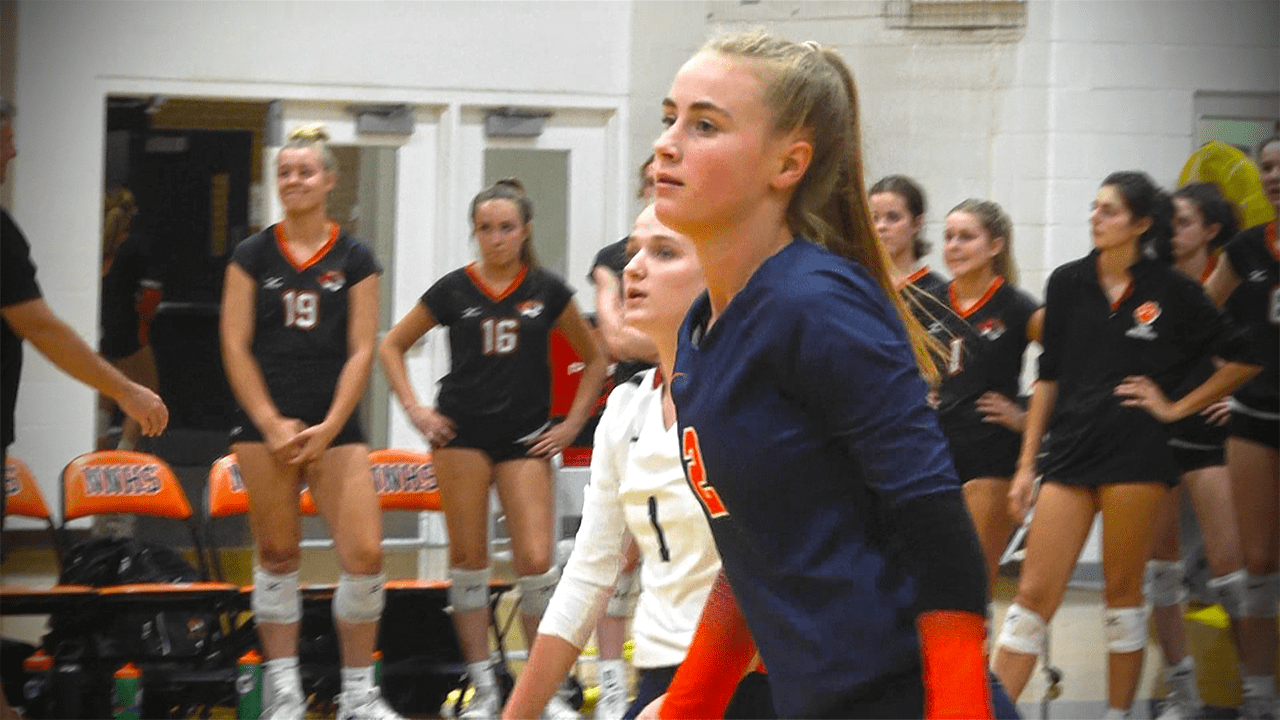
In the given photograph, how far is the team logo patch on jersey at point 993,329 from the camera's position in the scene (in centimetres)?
502

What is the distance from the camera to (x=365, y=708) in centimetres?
472

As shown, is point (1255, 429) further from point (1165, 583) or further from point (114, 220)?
point (114, 220)

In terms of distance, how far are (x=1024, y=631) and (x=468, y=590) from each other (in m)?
1.82

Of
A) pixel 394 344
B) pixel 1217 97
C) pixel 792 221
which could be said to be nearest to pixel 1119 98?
pixel 1217 97

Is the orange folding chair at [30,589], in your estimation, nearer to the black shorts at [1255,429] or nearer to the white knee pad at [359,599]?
the white knee pad at [359,599]

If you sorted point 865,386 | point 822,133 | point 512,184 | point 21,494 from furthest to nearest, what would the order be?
point 512,184 → point 21,494 → point 822,133 → point 865,386

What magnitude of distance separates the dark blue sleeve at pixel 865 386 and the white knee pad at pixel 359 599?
3648mm

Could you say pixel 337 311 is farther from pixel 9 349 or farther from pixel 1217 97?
pixel 1217 97

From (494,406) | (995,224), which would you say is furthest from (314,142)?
(995,224)

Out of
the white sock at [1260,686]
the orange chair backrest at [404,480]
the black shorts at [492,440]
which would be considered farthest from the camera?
the orange chair backrest at [404,480]

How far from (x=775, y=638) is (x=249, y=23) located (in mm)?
6572

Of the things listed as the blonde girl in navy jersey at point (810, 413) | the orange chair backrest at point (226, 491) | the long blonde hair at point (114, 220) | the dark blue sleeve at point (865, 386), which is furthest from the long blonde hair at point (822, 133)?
the long blonde hair at point (114, 220)

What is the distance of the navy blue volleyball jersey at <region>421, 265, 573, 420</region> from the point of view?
5.23 m

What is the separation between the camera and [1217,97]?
7078mm
